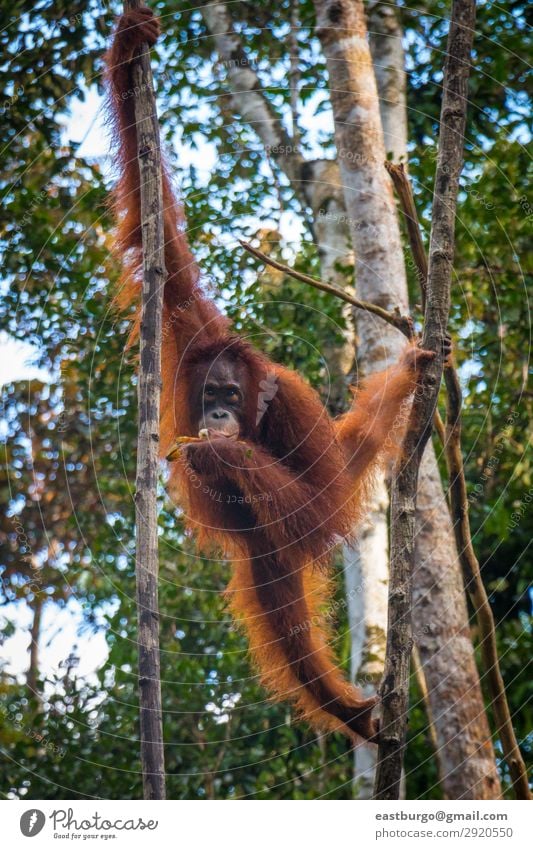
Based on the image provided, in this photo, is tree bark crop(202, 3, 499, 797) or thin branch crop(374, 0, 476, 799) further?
tree bark crop(202, 3, 499, 797)

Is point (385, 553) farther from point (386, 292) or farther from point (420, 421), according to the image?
point (420, 421)

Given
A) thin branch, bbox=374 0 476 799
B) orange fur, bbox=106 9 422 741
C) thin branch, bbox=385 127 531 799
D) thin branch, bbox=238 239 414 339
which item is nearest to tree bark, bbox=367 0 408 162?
orange fur, bbox=106 9 422 741

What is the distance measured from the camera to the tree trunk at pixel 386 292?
417 centimetres

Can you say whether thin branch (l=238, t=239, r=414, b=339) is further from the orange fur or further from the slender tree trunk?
the slender tree trunk

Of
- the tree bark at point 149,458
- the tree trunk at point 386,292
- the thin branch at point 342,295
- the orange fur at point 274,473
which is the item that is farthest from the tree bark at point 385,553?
the tree bark at point 149,458

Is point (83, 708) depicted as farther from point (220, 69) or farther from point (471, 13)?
point (220, 69)

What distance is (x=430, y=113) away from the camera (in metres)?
5.49

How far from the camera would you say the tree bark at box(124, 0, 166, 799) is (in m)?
2.25

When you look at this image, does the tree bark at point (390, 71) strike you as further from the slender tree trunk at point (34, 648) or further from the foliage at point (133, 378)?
the slender tree trunk at point (34, 648)

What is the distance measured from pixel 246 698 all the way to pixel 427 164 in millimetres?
3054

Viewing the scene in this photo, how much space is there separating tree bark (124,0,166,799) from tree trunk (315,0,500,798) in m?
1.73
